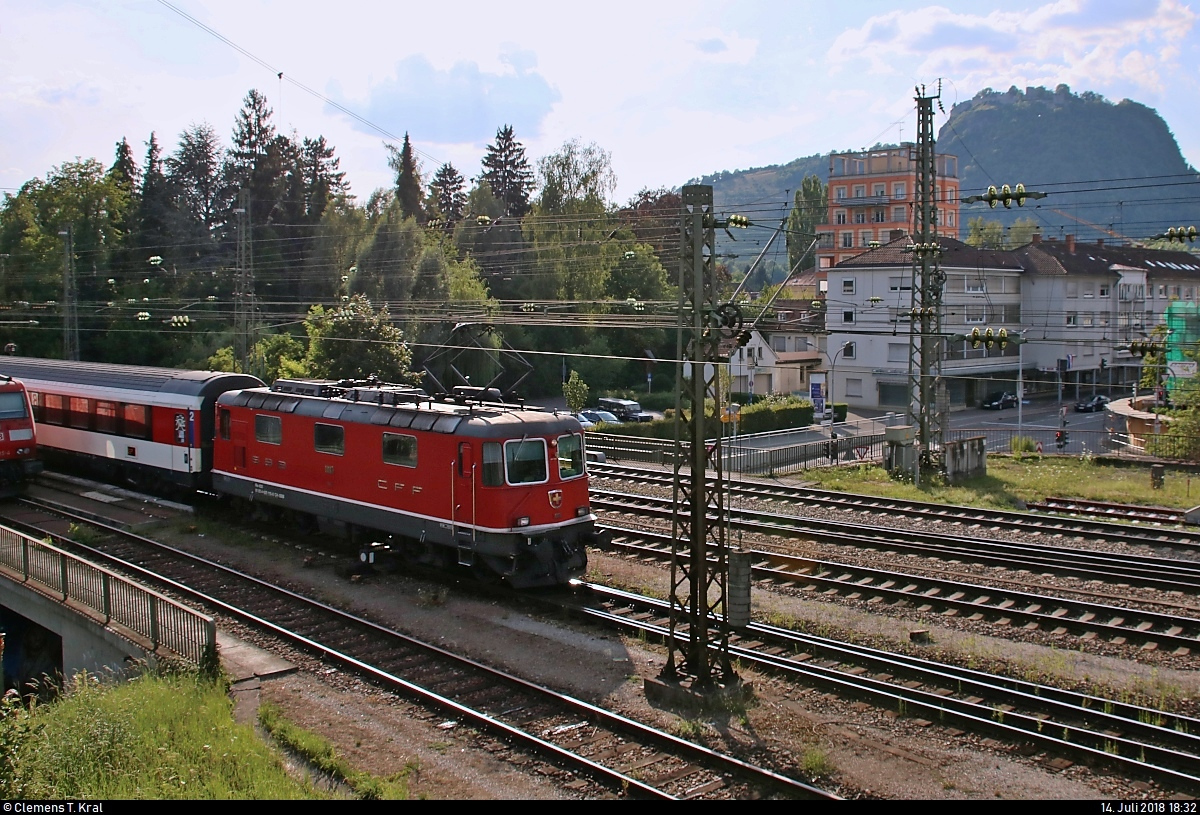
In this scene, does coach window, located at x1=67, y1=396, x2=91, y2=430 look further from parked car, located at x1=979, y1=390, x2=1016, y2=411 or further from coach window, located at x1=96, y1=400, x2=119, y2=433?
parked car, located at x1=979, y1=390, x2=1016, y2=411

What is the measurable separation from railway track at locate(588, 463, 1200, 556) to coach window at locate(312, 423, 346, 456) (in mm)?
7958

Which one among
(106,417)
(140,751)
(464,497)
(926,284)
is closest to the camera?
(140,751)

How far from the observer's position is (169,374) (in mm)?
25953

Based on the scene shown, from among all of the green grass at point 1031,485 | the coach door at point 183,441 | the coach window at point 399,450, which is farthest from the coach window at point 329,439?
→ the green grass at point 1031,485

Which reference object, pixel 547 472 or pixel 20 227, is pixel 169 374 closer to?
pixel 547 472

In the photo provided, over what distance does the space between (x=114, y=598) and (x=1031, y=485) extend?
25448 millimetres

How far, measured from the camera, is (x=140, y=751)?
1041 cm

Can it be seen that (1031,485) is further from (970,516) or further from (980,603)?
(980,603)

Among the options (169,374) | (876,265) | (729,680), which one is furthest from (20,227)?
(729,680)

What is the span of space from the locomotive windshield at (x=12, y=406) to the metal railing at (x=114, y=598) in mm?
8941

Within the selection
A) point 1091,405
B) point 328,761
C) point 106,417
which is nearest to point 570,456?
point 328,761

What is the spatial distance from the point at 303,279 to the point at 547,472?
49554mm

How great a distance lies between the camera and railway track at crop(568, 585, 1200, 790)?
1066 centimetres

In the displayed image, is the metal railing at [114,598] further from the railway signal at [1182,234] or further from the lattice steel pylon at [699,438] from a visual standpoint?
the railway signal at [1182,234]
